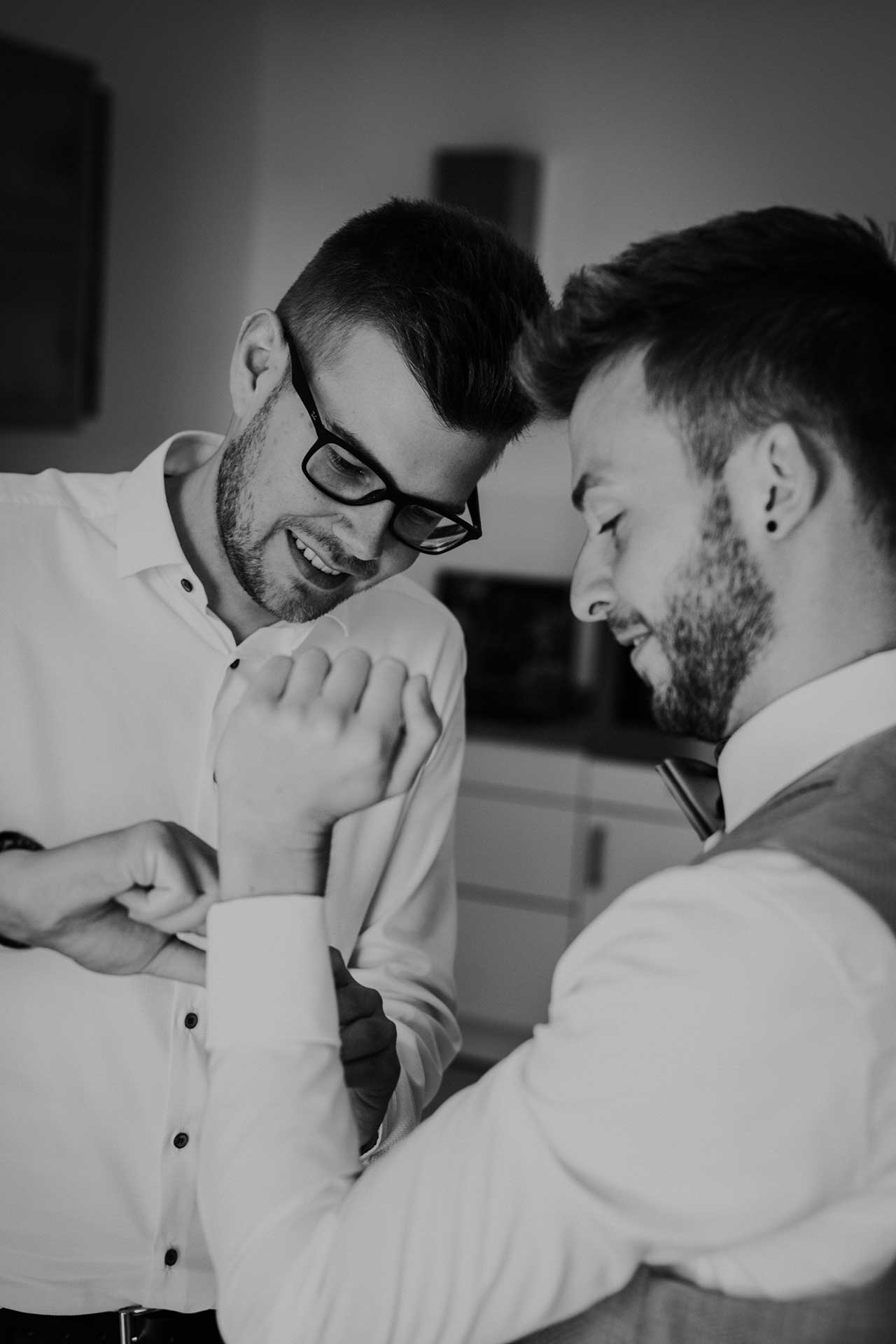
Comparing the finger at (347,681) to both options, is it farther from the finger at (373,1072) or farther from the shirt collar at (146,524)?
the shirt collar at (146,524)

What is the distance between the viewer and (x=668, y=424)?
1.11m

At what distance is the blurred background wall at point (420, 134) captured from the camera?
179 inches

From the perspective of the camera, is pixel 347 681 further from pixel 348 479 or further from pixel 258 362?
pixel 258 362

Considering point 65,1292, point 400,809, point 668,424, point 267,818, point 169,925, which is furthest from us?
point 400,809

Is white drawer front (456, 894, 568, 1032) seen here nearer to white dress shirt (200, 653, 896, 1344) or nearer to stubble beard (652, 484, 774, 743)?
stubble beard (652, 484, 774, 743)

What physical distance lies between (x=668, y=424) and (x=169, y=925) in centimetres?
58

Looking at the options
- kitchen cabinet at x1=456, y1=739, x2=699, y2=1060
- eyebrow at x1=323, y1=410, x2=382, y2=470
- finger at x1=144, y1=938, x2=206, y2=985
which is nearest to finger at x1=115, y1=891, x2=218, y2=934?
finger at x1=144, y1=938, x2=206, y2=985

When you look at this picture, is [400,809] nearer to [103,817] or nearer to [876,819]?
[103,817]

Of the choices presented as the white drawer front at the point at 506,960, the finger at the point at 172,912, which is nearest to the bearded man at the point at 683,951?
the finger at the point at 172,912

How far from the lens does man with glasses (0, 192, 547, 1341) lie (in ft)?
4.71

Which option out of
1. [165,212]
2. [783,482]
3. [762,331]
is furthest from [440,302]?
[165,212]

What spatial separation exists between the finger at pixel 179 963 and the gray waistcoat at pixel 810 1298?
1.59 feet

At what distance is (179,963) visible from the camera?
1.29m

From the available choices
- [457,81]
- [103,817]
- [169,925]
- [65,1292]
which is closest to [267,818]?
[169,925]
